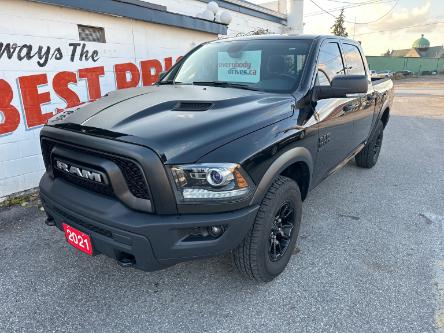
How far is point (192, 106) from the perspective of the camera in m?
2.24

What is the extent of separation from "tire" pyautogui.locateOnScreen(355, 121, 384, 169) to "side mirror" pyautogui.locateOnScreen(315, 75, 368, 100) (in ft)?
8.06

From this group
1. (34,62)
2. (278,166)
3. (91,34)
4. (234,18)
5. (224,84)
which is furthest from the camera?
(234,18)

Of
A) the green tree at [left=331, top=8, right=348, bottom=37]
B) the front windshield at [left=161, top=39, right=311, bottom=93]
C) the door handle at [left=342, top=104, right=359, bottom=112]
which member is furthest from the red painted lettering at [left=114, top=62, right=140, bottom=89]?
the green tree at [left=331, top=8, right=348, bottom=37]

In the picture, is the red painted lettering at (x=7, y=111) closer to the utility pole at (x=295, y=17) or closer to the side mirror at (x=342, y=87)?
the side mirror at (x=342, y=87)

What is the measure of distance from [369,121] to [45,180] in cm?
381

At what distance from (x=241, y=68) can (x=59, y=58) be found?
2.91 metres

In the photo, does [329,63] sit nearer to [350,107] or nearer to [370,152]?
[350,107]

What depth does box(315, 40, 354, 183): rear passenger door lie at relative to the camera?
2885 millimetres

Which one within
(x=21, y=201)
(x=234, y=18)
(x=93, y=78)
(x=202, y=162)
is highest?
(x=234, y=18)

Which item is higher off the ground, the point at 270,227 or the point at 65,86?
the point at 65,86

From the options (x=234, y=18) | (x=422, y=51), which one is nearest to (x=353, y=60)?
(x=234, y=18)

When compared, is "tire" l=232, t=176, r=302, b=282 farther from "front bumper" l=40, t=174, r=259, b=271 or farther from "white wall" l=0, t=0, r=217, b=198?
"white wall" l=0, t=0, r=217, b=198

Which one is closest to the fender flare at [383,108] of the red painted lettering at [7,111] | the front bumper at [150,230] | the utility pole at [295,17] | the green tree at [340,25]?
the front bumper at [150,230]

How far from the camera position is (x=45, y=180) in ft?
7.88
